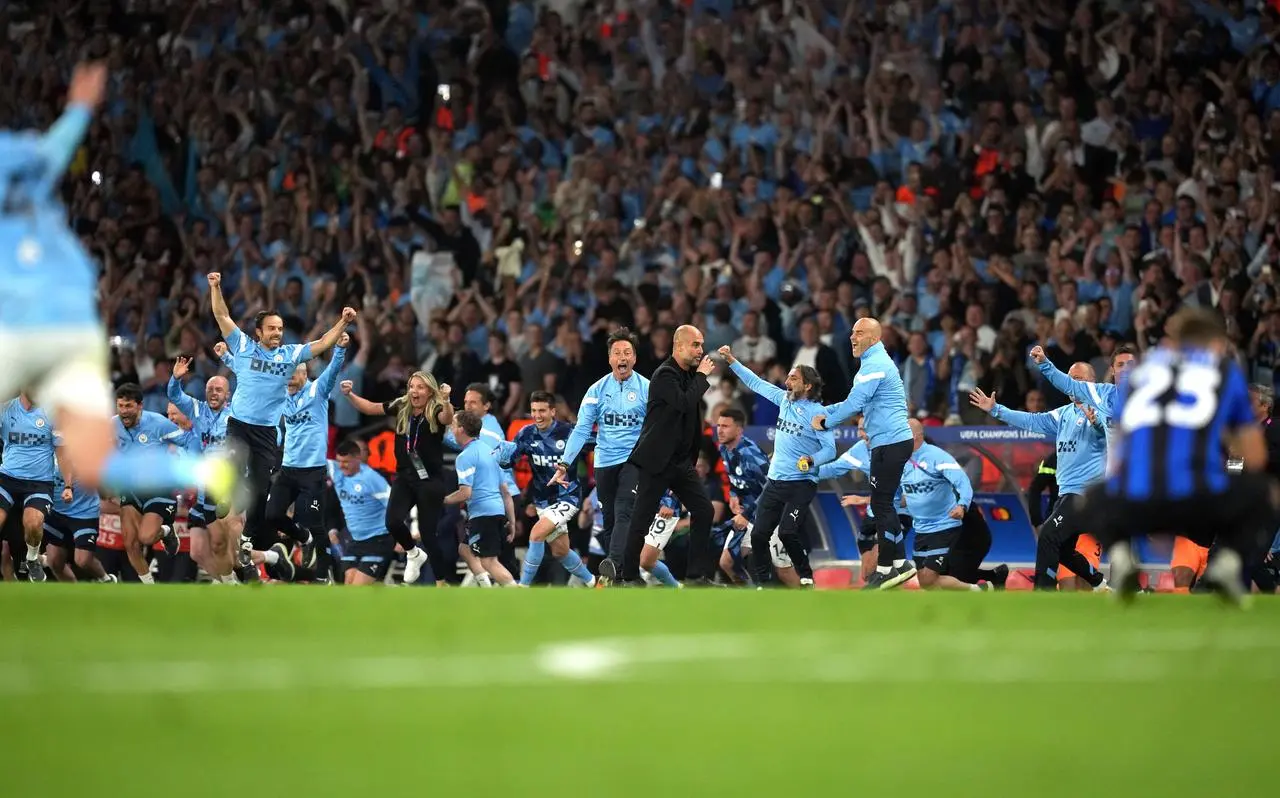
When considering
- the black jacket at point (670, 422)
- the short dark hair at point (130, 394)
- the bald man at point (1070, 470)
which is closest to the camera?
the black jacket at point (670, 422)

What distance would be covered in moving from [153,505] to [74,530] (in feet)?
3.26

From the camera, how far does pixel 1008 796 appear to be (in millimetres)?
5254

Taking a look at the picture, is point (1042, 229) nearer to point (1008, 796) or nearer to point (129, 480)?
point (129, 480)

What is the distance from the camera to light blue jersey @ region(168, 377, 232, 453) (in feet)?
67.5

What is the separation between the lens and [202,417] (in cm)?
2094

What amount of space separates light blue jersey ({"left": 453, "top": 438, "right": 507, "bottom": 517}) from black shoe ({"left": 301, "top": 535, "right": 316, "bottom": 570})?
2397 millimetres

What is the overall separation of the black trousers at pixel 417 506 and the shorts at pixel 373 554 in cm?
94

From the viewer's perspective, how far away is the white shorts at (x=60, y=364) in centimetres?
909

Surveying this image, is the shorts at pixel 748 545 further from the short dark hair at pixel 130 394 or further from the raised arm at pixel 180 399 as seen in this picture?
the short dark hair at pixel 130 394

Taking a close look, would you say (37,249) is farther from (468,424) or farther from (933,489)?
(933,489)

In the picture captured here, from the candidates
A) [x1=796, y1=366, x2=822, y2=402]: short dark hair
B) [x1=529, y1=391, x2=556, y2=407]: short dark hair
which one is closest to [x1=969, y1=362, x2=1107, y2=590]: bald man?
[x1=796, y1=366, x2=822, y2=402]: short dark hair

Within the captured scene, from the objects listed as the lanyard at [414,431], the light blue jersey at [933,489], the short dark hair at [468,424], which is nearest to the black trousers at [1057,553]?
the light blue jersey at [933,489]

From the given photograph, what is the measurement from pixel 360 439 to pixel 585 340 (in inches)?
121

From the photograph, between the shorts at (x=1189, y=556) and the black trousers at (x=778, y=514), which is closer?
the shorts at (x=1189, y=556)
